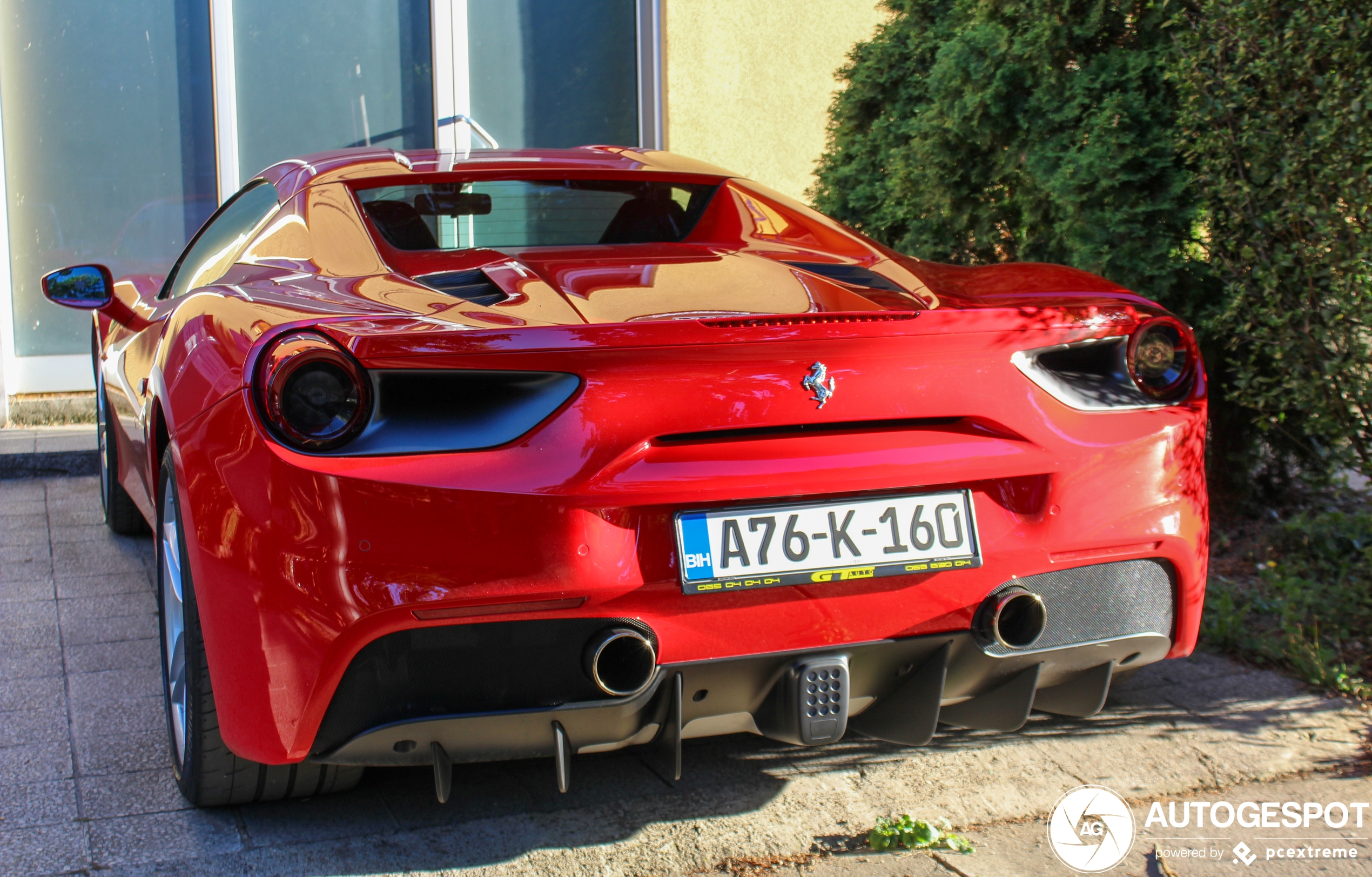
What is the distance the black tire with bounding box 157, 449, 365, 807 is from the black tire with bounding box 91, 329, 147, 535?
2.03m

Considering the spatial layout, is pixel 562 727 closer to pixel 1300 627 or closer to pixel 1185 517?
pixel 1185 517

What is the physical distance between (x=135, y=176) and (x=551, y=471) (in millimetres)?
6186

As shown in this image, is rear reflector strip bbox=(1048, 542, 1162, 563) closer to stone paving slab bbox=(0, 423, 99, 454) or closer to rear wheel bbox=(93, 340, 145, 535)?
rear wheel bbox=(93, 340, 145, 535)

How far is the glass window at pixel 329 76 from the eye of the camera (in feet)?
23.2

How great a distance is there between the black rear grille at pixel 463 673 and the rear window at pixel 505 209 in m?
1.13

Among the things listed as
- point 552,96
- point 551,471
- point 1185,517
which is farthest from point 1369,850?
point 552,96

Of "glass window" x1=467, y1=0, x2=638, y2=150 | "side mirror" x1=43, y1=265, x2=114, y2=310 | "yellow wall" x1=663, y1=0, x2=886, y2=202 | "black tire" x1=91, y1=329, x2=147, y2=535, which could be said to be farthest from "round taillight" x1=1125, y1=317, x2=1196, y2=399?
"glass window" x1=467, y1=0, x2=638, y2=150

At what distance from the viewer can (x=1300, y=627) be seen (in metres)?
3.24

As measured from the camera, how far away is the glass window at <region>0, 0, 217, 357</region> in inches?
266

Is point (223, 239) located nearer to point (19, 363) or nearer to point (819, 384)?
point (819, 384)

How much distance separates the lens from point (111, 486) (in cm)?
444

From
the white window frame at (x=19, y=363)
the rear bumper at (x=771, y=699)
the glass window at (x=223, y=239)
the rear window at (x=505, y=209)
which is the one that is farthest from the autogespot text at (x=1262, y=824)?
the white window frame at (x=19, y=363)

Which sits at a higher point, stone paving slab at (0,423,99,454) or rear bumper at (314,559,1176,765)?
rear bumper at (314,559,1176,765)

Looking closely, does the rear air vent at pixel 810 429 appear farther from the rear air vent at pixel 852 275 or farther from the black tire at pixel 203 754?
the black tire at pixel 203 754
